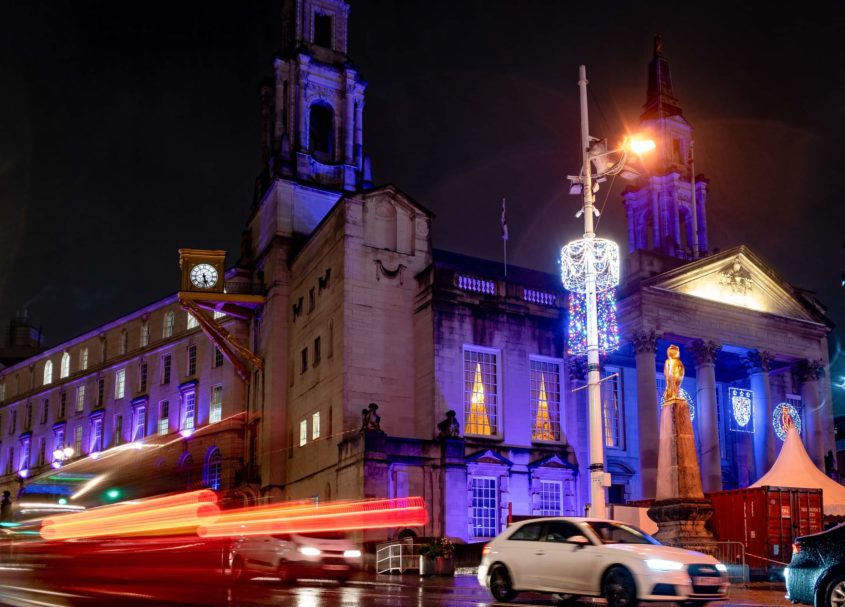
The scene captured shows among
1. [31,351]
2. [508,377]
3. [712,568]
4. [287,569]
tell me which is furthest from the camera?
[31,351]

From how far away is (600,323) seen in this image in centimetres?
2431

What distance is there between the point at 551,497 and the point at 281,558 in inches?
850

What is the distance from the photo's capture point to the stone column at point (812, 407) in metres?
45.3

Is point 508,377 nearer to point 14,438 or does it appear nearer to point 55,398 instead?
point 55,398

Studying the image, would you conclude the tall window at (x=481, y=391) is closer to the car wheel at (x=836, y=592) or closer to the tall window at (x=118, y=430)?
the car wheel at (x=836, y=592)

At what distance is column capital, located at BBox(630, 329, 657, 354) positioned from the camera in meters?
41.2

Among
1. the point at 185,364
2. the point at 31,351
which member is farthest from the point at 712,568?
the point at 31,351

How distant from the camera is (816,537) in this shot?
41.5ft

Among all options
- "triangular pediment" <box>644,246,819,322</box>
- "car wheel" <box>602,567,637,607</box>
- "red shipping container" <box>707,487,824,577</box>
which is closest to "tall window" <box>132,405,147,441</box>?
"triangular pediment" <box>644,246,819,322</box>

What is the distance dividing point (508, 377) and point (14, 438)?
5707cm

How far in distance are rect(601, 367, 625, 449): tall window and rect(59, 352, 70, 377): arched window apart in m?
49.8

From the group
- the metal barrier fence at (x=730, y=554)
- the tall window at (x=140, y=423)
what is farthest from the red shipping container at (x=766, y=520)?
the tall window at (x=140, y=423)

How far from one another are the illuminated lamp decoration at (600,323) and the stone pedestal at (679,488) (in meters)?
2.31

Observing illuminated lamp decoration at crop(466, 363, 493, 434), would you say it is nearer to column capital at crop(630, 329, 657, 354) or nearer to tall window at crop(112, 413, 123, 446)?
column capital at crop(630, 329, 657, 354)
